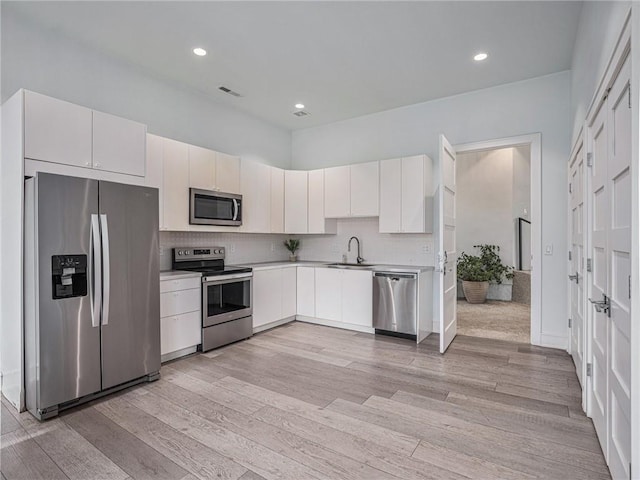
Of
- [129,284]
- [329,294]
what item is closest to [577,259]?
[329,294]

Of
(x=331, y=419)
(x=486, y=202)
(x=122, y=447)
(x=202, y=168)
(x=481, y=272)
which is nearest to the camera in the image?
(x=122, y=447)

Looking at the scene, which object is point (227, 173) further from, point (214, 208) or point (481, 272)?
point (481, 272)

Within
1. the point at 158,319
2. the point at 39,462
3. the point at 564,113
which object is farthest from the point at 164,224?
the point at 564,113

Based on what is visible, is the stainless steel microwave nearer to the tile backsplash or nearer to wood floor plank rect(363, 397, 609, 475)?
the tile backsplash

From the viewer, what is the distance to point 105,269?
2.65 meters

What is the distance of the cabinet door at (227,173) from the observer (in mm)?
4238

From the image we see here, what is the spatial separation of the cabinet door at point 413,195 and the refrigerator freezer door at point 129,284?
2.89 meters

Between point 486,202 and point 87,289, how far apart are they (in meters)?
7.34

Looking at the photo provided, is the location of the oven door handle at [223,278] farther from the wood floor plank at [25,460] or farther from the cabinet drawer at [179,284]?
the wood floor plank at [25,460]

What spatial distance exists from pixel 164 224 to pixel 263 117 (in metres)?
2.46

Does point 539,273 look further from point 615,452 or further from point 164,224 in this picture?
point 164,224

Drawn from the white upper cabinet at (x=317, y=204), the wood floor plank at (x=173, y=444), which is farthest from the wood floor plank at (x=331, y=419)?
the white upper cabinet at (x=317, y=204)

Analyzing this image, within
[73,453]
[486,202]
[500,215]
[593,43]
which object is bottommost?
[73,453]

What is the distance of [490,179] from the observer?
296 inches
